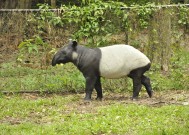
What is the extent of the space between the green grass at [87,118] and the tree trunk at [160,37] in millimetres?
3272

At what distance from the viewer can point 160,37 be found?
543 inches

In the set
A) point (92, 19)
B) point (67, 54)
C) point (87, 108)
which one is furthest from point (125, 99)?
point (92, 19)

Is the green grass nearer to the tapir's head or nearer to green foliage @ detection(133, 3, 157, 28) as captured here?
the tapir's head

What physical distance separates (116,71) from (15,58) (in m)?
3.86

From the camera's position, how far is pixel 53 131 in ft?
26.3

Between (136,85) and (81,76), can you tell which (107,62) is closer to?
(136,85)

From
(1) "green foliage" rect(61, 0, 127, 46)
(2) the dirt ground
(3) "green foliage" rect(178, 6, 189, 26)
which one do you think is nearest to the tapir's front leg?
(2) the dirt ground

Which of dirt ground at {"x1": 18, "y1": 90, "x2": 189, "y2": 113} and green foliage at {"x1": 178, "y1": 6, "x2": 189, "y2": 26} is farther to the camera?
green foliage at {"x1": 178, "y1": 6, "x2": 189, "y2": 26}

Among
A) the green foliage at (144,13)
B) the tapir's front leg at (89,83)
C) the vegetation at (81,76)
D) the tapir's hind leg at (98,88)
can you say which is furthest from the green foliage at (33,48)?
the green foliage at (144,13)

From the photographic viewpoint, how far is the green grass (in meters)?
8.00

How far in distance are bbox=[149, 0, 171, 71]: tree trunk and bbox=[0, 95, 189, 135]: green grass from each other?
3272 mm

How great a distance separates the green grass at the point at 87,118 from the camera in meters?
8.00

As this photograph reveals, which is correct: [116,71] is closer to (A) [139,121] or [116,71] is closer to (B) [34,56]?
(A) [139,121]

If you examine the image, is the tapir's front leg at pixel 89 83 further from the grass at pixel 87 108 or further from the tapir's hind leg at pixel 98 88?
the tapir's hind leg at pixel 98 88
